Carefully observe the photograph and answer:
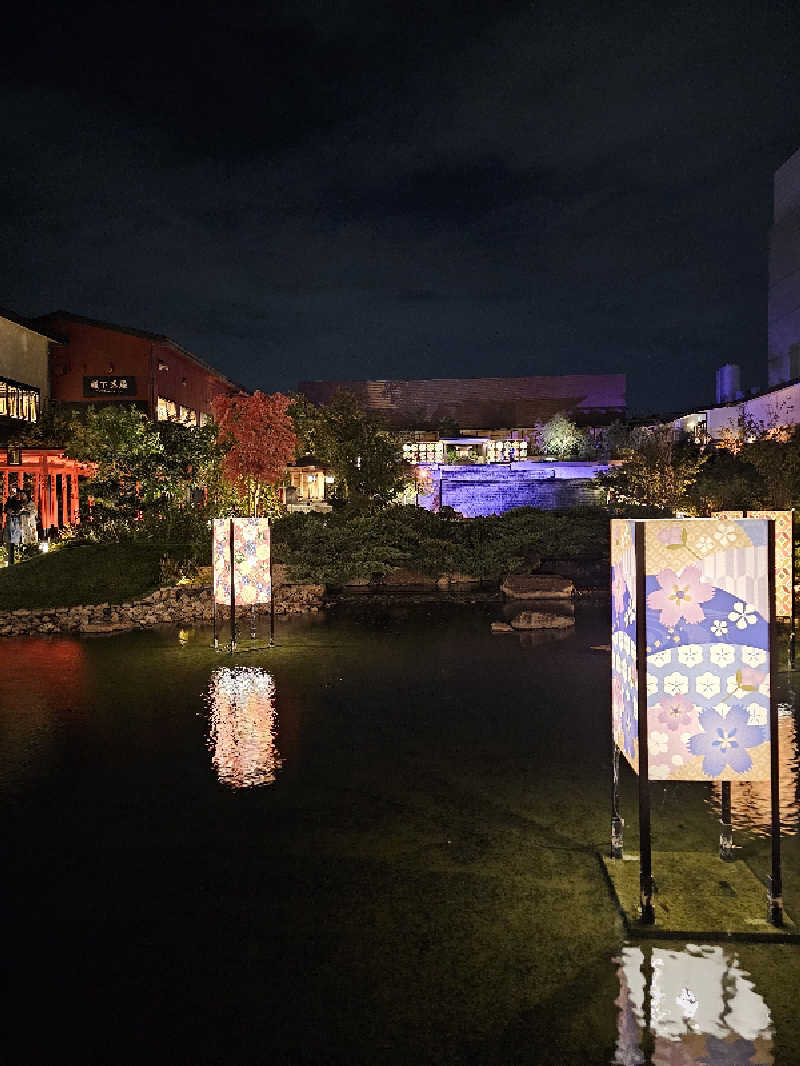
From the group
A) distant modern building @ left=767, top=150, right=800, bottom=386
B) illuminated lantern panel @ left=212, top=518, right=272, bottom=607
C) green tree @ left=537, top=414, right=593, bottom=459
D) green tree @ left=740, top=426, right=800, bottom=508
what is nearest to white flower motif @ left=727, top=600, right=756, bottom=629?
illuminated lantern panel @ left=212, top=518, right=272, bottom=607

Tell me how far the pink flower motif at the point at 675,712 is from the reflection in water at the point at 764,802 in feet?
4.60

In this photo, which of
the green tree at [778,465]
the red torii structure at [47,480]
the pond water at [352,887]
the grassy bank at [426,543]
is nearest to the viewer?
the pond water at [352,887]

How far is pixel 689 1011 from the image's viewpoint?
3570 mm

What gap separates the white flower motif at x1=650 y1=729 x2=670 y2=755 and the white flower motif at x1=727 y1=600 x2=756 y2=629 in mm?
727

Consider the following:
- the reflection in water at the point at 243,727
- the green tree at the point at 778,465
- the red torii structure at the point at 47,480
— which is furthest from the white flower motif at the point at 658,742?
the red torii structure at the point at 47,480

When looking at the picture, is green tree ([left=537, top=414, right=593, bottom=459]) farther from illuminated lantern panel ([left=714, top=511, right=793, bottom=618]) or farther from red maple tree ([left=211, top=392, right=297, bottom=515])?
illuminated lantern panel ([left=714, top=511, right=793, bottom=618])

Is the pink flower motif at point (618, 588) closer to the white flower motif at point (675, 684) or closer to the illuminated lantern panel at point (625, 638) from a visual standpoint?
the illuminated lantern panel at point (625, 638)

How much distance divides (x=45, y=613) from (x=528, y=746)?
11.5m

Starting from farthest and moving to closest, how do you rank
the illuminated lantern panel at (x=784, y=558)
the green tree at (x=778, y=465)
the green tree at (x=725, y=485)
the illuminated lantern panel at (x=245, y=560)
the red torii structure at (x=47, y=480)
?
the green tree at (x=725, y=485) < the red torii structure at (x=47, y=480) < the green tree at (x=778, y=465) < the illuminated lantern panel at (x=245, y=560) < the illuminated lantern panel at (x=784, y=558)

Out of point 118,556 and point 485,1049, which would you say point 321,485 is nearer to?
point 118,556

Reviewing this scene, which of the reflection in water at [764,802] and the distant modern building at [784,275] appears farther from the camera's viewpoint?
the distant modern building at [784,275]

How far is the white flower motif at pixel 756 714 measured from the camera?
4.38 meters

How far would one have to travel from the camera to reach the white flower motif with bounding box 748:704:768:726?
173 inches

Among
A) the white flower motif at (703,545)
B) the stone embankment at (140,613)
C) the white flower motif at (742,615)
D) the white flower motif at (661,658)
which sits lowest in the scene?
the stone embankment at (140,613)
